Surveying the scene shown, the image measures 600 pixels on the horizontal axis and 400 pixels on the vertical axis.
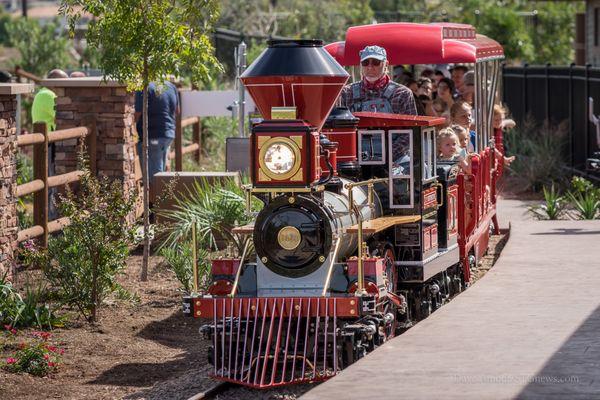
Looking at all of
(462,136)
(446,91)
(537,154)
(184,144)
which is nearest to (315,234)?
(462,136)

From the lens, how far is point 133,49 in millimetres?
13414

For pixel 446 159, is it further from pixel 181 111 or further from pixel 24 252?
pixel 181 111

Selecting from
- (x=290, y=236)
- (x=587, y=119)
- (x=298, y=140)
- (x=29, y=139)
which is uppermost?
(x=587, y=119)

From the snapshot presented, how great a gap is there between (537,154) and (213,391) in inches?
571

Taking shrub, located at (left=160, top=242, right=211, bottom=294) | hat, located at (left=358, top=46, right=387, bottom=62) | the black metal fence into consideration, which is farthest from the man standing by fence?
the black metal fence

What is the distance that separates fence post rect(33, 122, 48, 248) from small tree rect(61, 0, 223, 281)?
132 cm

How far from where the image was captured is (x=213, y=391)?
903 centimetres

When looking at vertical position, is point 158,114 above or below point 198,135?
above

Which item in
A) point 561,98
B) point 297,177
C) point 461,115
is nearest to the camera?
point 297,177

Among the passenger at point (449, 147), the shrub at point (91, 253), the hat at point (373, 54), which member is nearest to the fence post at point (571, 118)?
the passenger at point (449, 147)

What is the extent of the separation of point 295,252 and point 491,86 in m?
7.07

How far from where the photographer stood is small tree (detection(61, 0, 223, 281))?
1335 cm

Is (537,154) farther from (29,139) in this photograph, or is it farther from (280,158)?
(280,158)

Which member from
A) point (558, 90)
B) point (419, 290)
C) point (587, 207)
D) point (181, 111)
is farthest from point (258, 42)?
point (419, 290)
